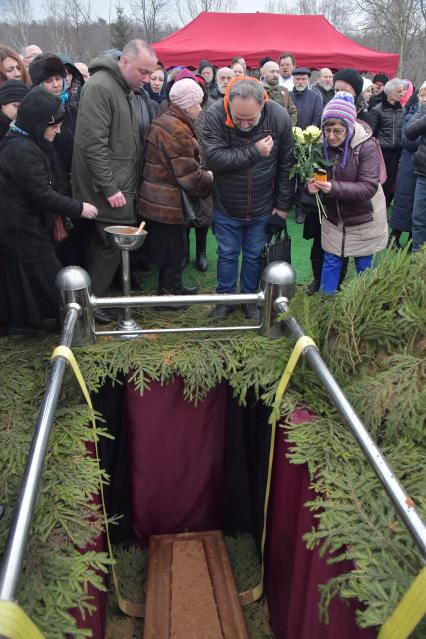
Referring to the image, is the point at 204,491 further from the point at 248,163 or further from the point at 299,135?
the point at 299,135

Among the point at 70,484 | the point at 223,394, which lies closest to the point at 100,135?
the point at 223,394

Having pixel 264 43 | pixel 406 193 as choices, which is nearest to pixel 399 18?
pixel 264 43

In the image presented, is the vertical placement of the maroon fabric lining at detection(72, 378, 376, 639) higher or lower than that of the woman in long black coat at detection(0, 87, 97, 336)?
lower

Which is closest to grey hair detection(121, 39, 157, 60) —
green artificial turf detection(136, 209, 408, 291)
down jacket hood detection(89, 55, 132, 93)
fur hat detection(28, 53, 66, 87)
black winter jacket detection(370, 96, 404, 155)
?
down jacket hood detection(89, 55, 132, 93)

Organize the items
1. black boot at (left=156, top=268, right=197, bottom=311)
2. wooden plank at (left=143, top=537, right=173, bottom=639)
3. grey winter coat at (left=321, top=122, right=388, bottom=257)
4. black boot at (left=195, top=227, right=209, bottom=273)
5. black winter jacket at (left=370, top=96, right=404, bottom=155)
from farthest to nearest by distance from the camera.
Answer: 1. black winter jacket at (left=370, top=96, right=404, bottom=155)
2. black boot at (left=195, top=227, right=209, bottom=273)
3. black boot at (left=156, top=268, right=197, bottom=311)
4. grey winter coat at (left=321, top=122, right=388, bottom=257)
5. wooden plank at (left=143, top=537, right=173, bottom=639)

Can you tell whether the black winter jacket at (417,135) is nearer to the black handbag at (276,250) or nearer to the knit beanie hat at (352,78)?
the knit beanie hat at (352,78)

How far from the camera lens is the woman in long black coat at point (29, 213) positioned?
2596 mm

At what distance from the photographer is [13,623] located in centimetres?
98

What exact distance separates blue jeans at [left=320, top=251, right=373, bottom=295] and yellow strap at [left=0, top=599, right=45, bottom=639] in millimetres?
3107

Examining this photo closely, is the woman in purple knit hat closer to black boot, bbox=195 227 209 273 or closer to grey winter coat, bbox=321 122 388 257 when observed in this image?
grey winter coat, bbox=321 122 388 257

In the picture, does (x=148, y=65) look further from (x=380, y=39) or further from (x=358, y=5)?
(x=380, y=39)

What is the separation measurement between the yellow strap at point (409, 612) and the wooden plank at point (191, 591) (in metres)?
1.31

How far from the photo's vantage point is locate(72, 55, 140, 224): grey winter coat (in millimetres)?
3111

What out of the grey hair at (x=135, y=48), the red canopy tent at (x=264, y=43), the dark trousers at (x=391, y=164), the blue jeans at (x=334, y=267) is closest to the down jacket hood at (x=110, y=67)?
the grey hair at (x=135, y=48)
